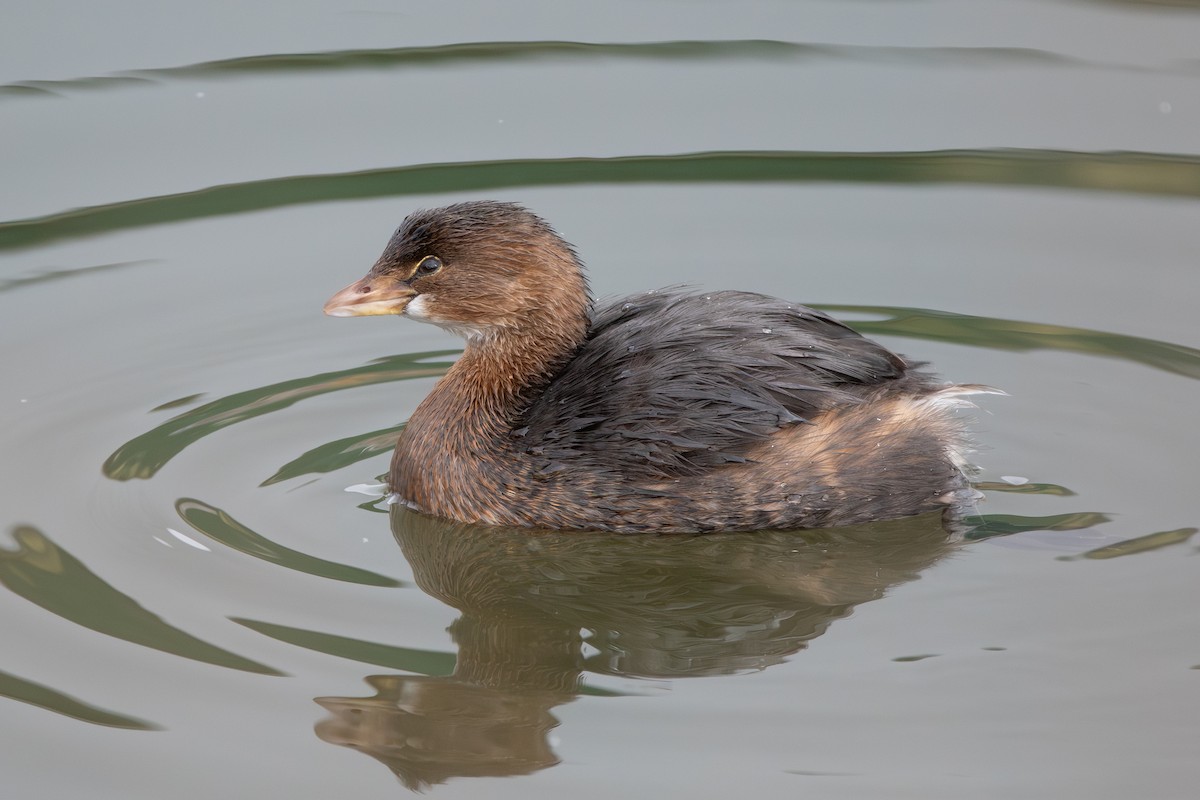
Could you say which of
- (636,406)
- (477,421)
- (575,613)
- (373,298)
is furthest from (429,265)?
(575,613)

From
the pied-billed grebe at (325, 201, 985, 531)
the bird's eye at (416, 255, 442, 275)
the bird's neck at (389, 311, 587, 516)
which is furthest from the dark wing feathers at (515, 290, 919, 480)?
the bird's eye at (416, 255, 442, 275)

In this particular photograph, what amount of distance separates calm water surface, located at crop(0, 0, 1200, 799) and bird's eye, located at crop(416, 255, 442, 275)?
29.1 inches

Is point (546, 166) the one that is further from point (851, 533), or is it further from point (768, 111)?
point (851, 533)

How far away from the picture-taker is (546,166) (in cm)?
830

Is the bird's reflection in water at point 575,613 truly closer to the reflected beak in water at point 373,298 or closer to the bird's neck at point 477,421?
the bird's neck at point 477,421

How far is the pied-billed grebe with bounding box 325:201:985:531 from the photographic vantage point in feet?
18.4

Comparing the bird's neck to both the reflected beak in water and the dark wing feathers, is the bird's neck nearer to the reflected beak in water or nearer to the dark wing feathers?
the dark wing feathers

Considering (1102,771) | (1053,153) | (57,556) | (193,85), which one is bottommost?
(1102,771)

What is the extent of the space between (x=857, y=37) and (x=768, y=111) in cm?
93

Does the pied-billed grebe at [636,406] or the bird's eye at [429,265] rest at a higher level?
the bird's eye at [429,265]

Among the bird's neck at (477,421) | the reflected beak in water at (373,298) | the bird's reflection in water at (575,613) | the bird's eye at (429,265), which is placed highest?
the bird's eye at (429,265)

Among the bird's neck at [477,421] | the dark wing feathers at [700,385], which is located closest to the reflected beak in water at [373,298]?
the bird's neck at [477,421]

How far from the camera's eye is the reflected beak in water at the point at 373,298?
602 cm

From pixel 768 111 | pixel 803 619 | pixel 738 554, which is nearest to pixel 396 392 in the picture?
pixel 738 554
